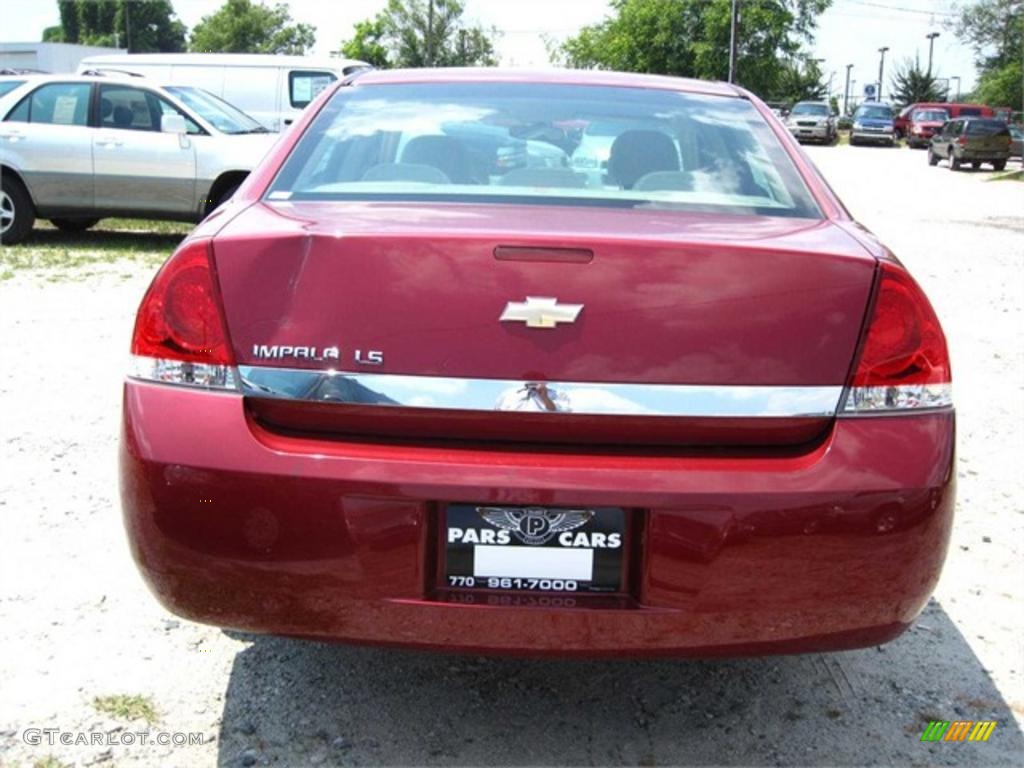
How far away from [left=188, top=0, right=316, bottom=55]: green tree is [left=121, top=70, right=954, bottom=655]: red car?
81.4m

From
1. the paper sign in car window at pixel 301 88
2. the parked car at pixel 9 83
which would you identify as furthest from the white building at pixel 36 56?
the parked car at pixel 9 83

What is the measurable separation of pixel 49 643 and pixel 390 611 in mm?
1333

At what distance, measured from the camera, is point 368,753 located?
2.61 metres

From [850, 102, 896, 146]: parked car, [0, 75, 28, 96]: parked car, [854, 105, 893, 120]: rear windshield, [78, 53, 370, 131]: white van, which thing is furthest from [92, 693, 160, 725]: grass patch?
[854, 105, 893, 120]: rear windshield

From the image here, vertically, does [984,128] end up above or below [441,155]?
above

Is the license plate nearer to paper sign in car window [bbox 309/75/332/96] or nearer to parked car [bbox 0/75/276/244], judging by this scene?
parked car [bbox 0/75/276/244]

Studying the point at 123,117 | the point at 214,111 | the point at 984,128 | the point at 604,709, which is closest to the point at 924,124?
the point at 984,128

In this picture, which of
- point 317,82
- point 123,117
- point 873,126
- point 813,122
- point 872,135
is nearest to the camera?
point 123,117

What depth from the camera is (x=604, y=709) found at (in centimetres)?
286

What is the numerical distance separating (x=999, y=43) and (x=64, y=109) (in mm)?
49941

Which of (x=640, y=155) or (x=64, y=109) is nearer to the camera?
(x=640, y=155)

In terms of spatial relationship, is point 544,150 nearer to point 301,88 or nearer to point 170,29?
point 301,88

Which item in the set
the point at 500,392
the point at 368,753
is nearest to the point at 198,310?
the point at 500,392

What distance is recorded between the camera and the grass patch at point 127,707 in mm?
2732
